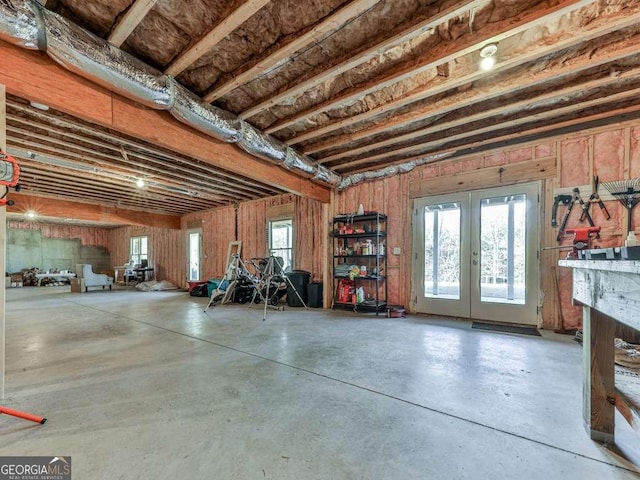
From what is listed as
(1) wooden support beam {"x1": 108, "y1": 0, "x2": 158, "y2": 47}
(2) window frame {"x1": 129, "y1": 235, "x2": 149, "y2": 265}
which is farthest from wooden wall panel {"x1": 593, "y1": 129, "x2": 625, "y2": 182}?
(2) window frame {"x1": 129, "y1": 235, "x2": 149, "y2": 265}

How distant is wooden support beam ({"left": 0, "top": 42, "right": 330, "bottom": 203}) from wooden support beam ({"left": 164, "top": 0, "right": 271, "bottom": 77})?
566mm

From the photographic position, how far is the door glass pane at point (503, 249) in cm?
406

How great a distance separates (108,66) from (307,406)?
118 inches

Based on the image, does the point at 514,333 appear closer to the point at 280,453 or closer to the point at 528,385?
the point at 528,385

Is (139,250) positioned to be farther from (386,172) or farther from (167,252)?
(386,172)

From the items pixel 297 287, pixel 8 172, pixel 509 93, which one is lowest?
pixel 297 287

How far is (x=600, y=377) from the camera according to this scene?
1525mm

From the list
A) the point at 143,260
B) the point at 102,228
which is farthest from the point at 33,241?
the point at 143,260

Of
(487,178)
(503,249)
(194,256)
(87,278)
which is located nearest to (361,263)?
(503,249)

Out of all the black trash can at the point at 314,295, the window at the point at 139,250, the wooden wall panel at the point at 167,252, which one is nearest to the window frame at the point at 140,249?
the window at the point at 139,250

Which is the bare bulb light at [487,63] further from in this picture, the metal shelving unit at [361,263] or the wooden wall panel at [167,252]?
the wooden wall panel at [167,252]

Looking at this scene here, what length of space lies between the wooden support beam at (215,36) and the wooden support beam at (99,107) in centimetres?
57

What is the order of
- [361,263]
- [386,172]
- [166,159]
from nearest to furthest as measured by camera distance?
[166,159] < [386,172] < [361,263]

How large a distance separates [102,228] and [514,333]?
53.5ft
